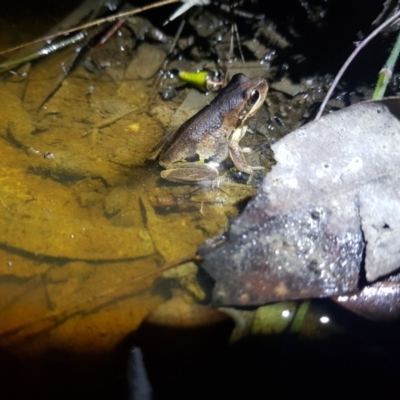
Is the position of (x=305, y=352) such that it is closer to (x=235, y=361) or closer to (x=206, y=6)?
(x=235, y=361)

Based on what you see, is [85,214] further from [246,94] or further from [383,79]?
[383,79]

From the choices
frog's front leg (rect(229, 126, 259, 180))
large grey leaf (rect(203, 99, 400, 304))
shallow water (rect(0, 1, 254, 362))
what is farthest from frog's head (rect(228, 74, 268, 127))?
large grey leaf (rect(203, 99, 400, 304))

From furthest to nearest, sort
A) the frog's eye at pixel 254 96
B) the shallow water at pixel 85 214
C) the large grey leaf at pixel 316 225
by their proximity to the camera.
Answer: the frog's eye at pixel 254 96
the shallow water at pixel 85 214
the large grey leaf at pixel 316 225

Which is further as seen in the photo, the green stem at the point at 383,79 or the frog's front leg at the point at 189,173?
the frog's front leg at the point at 189,173

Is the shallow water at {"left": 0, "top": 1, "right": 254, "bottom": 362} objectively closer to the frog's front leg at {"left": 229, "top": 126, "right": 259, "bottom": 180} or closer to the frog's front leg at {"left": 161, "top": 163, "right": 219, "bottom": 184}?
the frog's front leg at {"left": 161, "top": 163, "right": 219, "bottom": 184}

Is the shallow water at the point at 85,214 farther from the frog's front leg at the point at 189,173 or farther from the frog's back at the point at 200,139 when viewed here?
the frog's back at the point at 200,139

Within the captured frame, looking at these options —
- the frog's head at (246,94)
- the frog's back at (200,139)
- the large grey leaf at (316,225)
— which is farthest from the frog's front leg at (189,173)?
the large grey leaf at (316,225)

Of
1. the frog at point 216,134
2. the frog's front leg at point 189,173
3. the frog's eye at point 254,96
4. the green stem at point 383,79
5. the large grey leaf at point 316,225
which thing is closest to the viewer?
the large grey leaf at point 316,225
